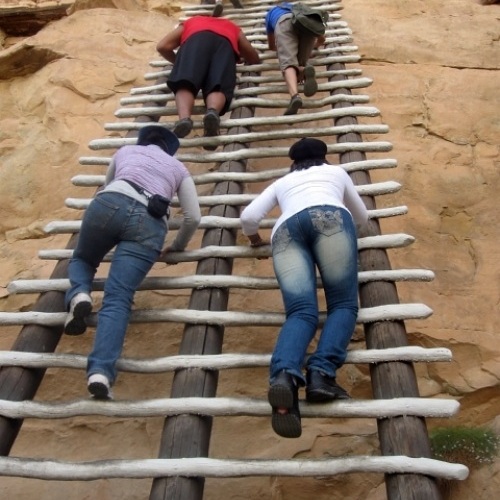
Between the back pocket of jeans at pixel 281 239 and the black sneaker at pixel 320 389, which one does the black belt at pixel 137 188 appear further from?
the black sneaker at pixel 320 389

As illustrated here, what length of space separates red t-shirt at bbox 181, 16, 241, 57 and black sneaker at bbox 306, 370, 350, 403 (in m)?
1.91

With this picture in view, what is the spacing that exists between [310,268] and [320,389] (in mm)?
344

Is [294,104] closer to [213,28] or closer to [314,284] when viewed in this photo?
[213,28]

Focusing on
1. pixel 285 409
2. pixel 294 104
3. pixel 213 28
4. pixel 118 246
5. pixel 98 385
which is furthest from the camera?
pixel 213 28


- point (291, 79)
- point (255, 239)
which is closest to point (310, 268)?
point (255, 239)

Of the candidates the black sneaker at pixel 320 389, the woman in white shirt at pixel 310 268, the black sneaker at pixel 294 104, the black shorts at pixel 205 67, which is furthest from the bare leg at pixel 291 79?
the black sneaker at pixel 320 389

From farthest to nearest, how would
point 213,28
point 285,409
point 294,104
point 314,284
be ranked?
1. point 213,28
2. point 294,104
3. point 314,284
4. point 285,409

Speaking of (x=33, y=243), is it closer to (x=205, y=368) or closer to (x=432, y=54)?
(x=205, y=368)

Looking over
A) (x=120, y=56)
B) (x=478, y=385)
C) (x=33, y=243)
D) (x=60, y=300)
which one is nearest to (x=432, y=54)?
(x=120, y=56)

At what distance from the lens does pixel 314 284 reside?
162cm

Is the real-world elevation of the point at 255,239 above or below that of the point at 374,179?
below

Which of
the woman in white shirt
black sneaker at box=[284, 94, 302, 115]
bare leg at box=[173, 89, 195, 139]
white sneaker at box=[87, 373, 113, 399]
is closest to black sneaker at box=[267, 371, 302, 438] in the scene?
the woman in white shirt

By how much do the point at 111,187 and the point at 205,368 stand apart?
0.57 m

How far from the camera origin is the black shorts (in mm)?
2703
